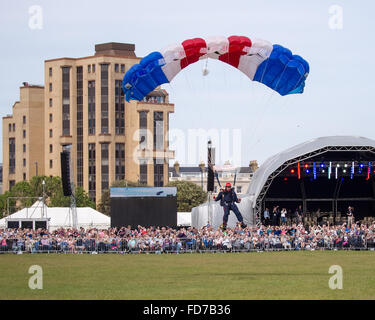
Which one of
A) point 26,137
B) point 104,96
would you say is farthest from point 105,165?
point 26,137

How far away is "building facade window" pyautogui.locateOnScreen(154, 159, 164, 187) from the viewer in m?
102

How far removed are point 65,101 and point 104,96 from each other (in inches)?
242

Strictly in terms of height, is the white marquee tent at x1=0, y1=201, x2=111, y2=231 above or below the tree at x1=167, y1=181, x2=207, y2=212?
below

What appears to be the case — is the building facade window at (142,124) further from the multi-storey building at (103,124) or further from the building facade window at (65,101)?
the building facade window at (65,101)

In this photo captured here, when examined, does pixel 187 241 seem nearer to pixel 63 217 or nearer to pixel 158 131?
pixel 63 217

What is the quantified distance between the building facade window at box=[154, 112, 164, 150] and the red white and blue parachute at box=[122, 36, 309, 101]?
73627 millimetres

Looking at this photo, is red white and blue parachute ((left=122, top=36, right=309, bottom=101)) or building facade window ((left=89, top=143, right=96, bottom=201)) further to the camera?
building facade window ((left=89, top=143, right=96, bottom=201))

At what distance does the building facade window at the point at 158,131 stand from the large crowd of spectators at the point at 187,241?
6524cm

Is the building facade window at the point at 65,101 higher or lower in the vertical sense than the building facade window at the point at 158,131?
higher

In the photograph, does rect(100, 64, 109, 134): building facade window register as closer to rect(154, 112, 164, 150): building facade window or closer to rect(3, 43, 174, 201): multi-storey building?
rect(3, 43, 174, 201): multi-storey building

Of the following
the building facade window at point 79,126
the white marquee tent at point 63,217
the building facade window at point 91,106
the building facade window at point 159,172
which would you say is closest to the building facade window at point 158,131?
the building facade window at point 159,172

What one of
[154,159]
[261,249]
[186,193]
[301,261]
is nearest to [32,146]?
[154,159]

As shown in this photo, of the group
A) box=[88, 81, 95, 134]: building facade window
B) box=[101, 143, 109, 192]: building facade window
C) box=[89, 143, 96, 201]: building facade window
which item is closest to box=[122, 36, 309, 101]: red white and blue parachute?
box=[101, 143, 109, 192]: building facade window

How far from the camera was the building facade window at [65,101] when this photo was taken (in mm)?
102750
